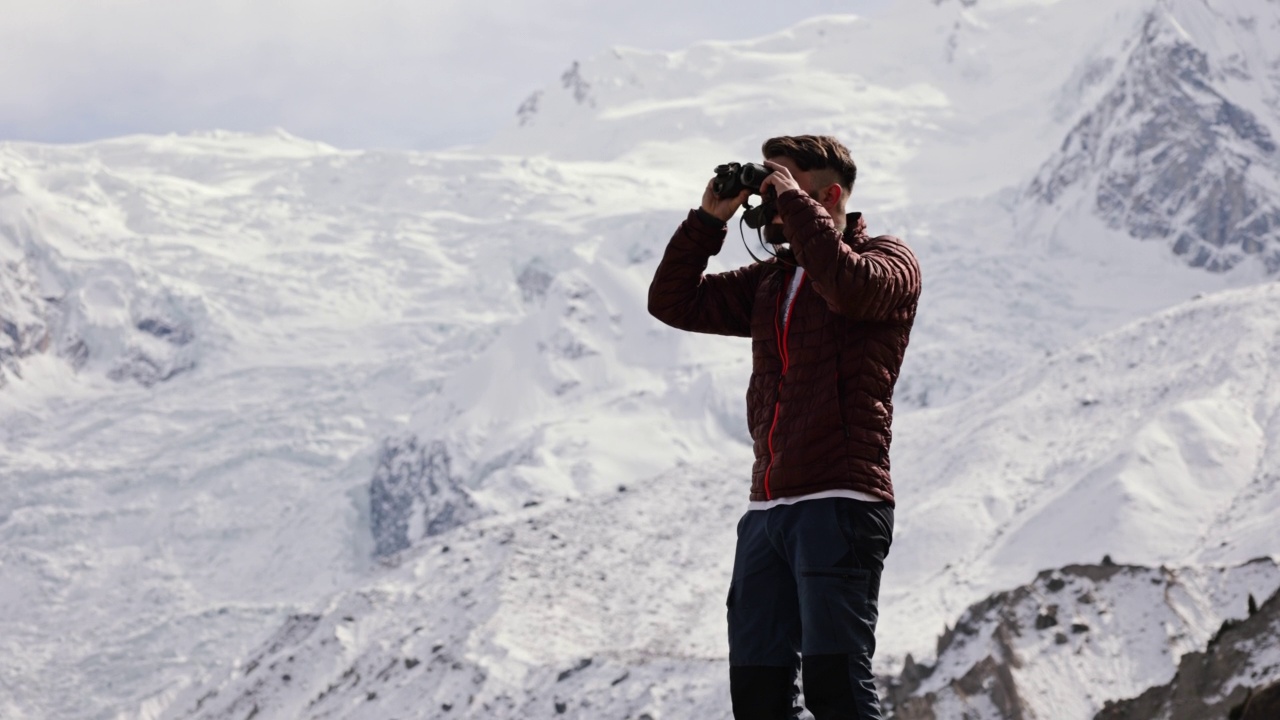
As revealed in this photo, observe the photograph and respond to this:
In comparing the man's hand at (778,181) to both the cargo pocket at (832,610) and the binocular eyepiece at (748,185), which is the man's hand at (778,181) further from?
the cargo pocket at (832,610)

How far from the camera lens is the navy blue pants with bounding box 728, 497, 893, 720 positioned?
720 centimetres

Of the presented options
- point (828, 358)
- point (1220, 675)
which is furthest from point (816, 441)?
point (1220, 675)

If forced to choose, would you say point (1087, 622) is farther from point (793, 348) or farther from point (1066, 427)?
point (1066, 427)

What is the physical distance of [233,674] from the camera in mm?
101250

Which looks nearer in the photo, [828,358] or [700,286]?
[828,358]

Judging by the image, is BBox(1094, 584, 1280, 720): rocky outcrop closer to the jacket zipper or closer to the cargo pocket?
the jacket zipper

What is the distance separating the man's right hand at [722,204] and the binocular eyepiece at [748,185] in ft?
0.06

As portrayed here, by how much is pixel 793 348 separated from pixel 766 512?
0.75 meters

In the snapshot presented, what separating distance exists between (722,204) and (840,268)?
95 centimetres

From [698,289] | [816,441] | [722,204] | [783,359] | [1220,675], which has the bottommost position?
[1220,675]

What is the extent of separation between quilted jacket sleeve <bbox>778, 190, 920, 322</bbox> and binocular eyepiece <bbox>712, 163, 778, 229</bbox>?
0.36m

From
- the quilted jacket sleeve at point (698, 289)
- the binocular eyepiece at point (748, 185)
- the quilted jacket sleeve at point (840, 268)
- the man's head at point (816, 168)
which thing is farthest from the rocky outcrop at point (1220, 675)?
the quilted jacket sleeve at point (840, 268)

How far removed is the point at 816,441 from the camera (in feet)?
24.3

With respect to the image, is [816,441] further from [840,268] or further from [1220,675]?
[1220,675]
